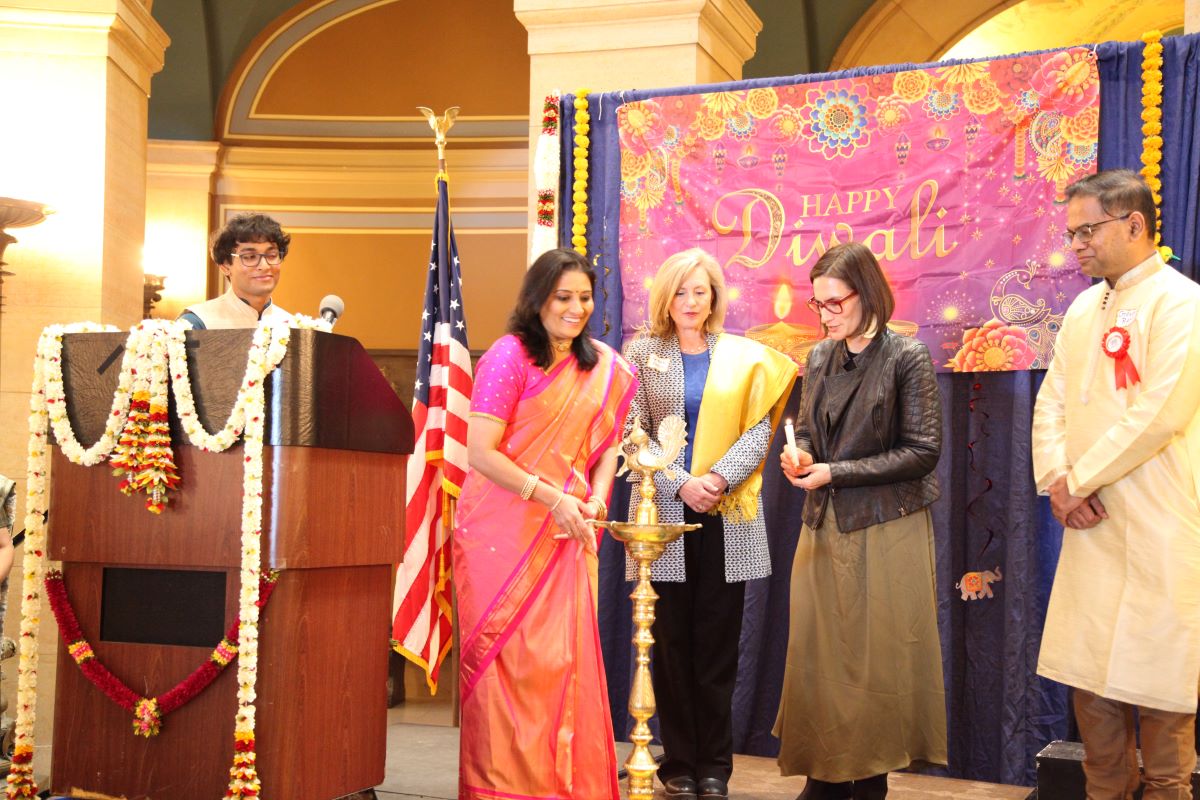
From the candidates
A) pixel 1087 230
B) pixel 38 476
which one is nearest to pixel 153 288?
pixel 38 476

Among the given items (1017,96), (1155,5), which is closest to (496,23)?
(1155,5)

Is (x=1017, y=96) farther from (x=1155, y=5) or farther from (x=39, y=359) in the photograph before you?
(x=1155, y=5)

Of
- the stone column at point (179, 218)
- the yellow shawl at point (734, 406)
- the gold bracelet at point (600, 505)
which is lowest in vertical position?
the gold bracelet at point (600, 505)

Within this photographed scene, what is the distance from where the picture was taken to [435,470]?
4.57 metres

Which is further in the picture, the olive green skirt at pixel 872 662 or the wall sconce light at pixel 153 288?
the wall sconce light at pixel 153 288

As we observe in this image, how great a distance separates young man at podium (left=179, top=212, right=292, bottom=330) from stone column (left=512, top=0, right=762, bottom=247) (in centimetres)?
158

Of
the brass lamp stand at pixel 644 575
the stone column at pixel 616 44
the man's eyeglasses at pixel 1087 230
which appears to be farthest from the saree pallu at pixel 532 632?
the stone column at pixel 616 44

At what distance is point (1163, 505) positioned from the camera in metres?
3.13

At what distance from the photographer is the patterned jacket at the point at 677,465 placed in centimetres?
367

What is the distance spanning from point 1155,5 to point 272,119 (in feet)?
20.8

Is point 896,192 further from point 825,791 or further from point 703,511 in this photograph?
point 825,791

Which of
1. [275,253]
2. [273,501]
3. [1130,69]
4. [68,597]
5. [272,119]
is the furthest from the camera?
[272,119]

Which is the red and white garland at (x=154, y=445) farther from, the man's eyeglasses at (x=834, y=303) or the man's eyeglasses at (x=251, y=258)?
the man's eyeglasses at (x=834, y=303)

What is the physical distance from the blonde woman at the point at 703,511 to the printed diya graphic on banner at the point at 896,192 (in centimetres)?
82
